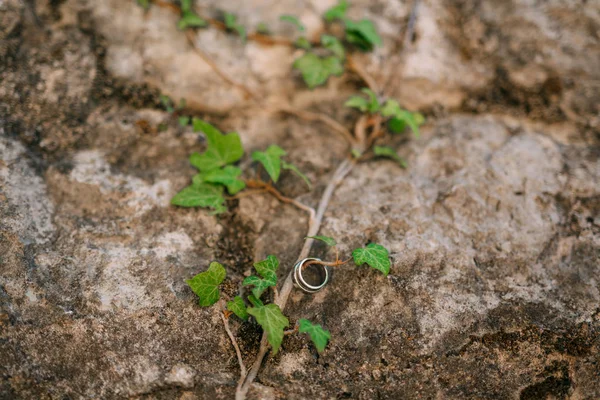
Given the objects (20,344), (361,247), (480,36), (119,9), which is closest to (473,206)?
(361,247)

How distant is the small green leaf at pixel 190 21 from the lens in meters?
2.67

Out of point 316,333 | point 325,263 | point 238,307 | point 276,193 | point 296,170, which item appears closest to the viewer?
point 316,333

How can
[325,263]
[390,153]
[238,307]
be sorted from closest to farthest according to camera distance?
[238,307], [325,263], [390,153]

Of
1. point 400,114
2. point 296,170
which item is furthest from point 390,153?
point 296,170

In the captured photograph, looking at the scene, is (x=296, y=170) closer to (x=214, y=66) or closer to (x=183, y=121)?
(x=183, y=121)

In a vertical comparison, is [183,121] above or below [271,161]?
below

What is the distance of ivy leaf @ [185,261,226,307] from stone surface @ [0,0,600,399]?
9 cm

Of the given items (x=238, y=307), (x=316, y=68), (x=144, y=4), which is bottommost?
(x=238, y=307)

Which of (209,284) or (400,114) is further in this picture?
(400,114)

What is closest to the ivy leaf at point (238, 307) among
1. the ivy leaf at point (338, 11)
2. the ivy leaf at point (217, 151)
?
the ivy leaf at point (217, 151)

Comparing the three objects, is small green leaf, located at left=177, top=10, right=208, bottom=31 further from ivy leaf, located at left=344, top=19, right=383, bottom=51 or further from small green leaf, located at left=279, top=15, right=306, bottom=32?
ivy leaf, located at left=344, top=19, right=383, bottom=51

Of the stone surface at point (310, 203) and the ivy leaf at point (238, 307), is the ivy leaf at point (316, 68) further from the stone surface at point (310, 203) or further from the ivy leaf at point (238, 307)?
the ivy leaf at point (238, 307)

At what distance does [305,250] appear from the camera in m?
2.09

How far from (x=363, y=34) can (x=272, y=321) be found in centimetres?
190
